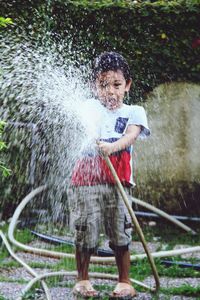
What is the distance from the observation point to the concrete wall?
252 inches

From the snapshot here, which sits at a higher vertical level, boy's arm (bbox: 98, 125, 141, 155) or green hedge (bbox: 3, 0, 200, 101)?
green hedge (bbox: 3, 0, 200, 101)

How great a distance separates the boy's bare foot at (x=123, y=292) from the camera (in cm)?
363

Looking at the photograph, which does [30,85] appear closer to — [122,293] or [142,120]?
[142,120]

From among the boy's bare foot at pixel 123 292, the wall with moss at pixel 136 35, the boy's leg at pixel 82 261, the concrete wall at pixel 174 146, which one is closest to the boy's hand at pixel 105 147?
the boy's leg at pixel 82 261

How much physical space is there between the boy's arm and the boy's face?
155 millimetres

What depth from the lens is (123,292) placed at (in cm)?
364

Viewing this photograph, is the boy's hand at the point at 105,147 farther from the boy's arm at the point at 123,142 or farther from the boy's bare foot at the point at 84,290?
the boy's bare foot at the point at 84,290

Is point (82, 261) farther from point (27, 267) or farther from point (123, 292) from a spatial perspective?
point (27, 267)

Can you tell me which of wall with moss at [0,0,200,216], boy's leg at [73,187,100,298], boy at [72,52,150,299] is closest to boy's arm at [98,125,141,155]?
boy at [72,52,150,299]

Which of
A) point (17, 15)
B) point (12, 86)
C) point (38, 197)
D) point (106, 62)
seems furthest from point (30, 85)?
point (106, 62)

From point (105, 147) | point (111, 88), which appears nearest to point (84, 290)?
point (105, 147)

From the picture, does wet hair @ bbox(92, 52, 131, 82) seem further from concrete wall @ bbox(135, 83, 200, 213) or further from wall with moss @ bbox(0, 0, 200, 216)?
concrete wall @ bbox(135, 83, 200, 213)

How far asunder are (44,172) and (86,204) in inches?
114

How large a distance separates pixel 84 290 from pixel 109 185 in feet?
1.91
